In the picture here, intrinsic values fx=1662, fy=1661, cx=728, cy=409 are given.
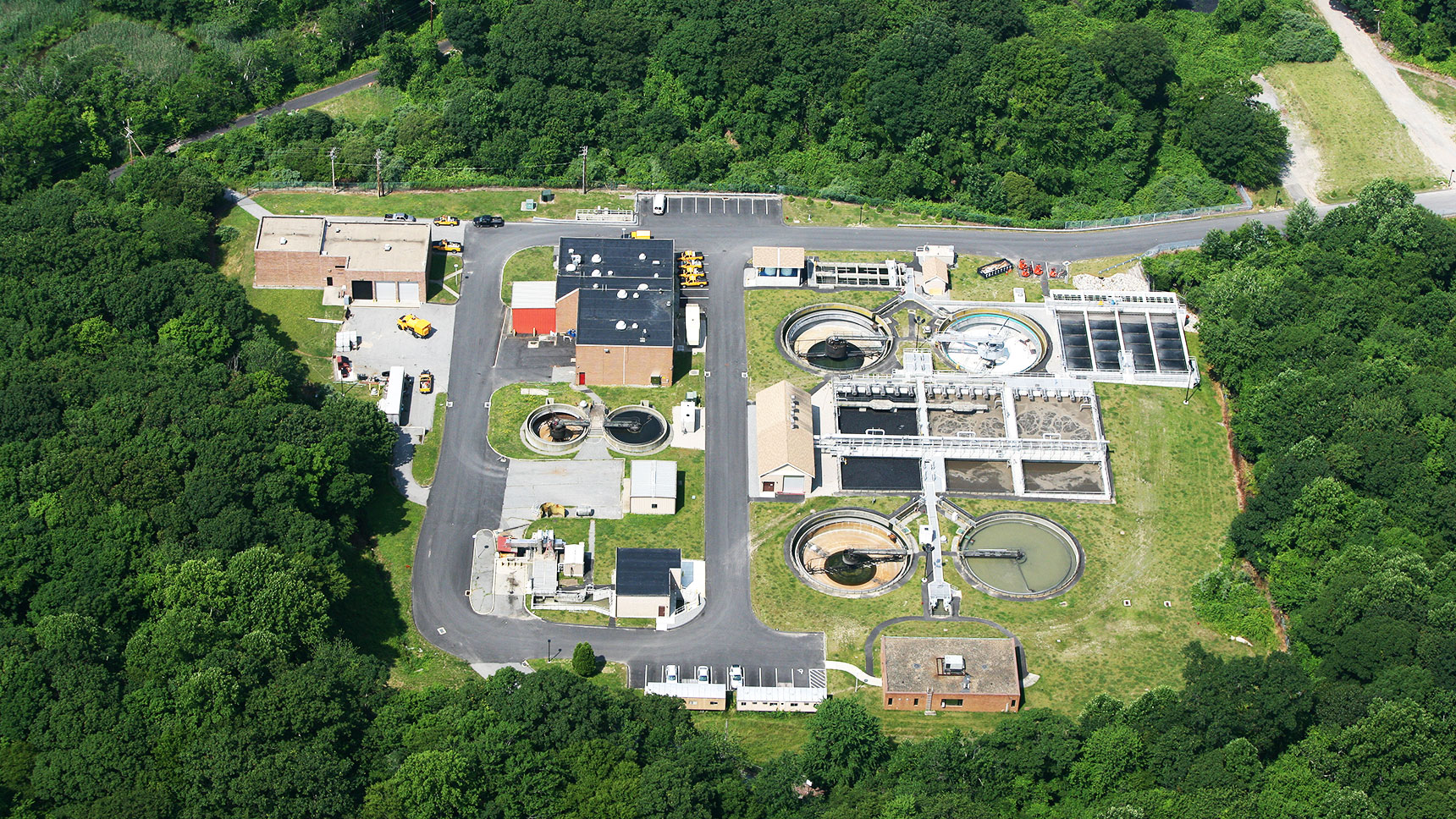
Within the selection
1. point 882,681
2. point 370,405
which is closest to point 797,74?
point 370,405

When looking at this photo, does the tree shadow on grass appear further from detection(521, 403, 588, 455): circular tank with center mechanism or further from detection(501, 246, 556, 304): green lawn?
detection(501, 246, 556, 304): green lawn

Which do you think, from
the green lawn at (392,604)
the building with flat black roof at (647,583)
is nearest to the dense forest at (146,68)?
the green lawn at (392,604)

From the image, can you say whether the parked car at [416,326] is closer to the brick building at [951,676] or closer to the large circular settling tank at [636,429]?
the large circular settling tank at [636,429]

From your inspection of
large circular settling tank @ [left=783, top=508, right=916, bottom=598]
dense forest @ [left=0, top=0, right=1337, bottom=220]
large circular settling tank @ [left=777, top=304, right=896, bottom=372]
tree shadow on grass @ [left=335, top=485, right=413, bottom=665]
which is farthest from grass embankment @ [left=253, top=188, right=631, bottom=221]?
large circular settling tank @ [left=783, top=508, right=916, bottom=598]

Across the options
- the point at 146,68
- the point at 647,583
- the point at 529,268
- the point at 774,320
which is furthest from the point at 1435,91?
the point at 146,68

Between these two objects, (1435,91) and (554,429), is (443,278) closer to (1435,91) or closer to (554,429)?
(554,429)

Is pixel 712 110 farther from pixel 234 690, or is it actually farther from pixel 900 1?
pixel 234 690
